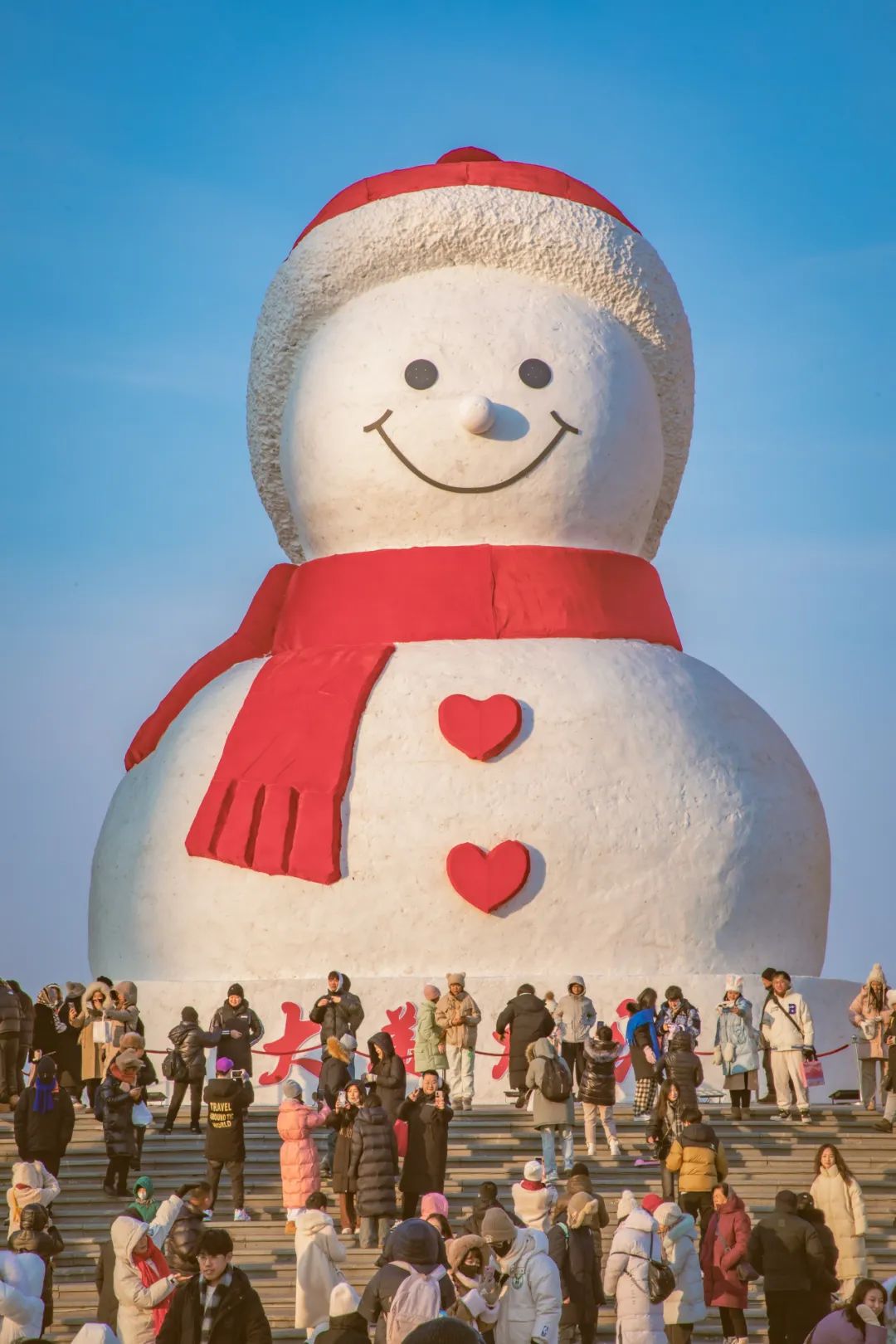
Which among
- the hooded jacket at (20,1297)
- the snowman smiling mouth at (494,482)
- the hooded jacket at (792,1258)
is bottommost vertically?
the hooded jacket at (20,1297)

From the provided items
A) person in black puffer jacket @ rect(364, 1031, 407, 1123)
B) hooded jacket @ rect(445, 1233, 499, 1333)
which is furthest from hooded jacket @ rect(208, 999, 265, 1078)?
hooded jacket @ rect(445, 1233, 499, 1333)

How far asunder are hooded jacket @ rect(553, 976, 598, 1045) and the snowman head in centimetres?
584

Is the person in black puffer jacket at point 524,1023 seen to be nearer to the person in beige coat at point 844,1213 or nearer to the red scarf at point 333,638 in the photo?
the red scarf at point 333,638

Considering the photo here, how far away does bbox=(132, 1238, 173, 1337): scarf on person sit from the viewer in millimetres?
12172

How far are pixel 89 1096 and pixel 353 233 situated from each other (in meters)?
9.47

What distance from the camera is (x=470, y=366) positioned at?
23125 millimetres

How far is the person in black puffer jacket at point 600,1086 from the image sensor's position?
18016 millimetres

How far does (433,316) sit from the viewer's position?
2342cm

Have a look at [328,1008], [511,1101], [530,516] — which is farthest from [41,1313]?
[530,516]

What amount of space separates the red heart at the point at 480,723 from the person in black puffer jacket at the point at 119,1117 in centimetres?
609

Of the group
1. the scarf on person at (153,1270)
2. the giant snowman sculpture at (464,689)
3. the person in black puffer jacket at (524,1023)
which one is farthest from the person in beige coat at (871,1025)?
the scarf on person at (153,1270)

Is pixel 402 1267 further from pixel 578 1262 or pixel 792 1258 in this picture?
pixel 792 1258

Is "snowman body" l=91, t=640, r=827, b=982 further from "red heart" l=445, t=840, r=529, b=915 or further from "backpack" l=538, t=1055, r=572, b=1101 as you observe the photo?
"backpack" l=538, t=1055, r=572, b=1101

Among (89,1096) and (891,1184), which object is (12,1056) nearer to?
(89,1096)
